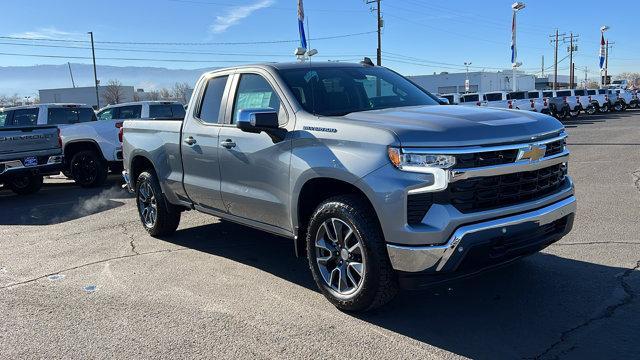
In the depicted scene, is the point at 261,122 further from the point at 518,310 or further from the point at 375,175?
the point at 518,310

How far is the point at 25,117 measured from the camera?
42.1ft

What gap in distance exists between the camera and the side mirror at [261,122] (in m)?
4.38

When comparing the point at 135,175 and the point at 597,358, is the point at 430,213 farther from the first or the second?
the point at 135,175

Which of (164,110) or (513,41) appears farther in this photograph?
(513,41)

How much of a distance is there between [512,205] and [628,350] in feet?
3.73

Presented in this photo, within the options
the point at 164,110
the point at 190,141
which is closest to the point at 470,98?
the point at 164,110

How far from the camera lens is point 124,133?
733cm

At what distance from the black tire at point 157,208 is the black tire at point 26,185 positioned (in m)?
6.15

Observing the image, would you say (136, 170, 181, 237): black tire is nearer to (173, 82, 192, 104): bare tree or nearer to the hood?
the hood

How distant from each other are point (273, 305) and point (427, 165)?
5.89 feet

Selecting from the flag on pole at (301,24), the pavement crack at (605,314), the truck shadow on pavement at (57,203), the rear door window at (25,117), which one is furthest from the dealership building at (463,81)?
the pavement crack at (605,314)

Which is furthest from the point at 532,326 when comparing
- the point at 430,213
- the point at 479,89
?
the point at 479,89

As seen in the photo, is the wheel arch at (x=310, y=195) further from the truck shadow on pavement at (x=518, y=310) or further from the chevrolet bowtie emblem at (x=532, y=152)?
the chevrolet bowtie emblem at (x=532, y=152)

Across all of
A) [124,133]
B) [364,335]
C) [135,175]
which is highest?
[124,133]
